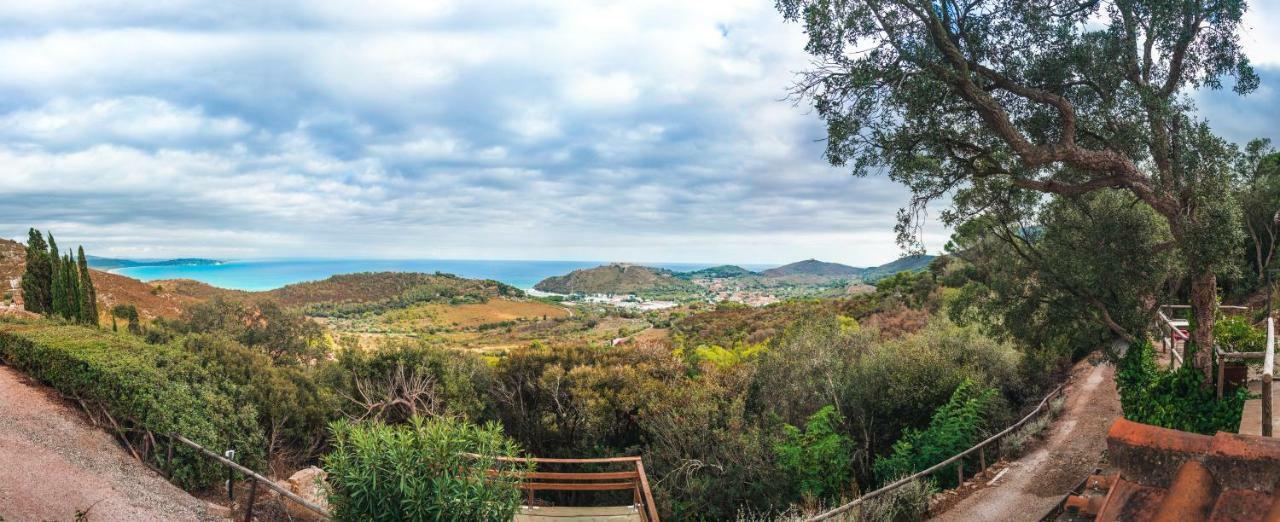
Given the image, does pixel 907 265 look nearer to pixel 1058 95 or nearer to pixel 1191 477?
pixel 1058 95

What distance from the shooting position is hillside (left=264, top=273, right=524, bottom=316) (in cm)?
11288

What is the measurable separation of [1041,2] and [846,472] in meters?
9.03

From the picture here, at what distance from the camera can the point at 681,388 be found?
15.1m

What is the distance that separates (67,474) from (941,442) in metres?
15.2

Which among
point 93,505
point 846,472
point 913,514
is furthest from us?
point 846,472

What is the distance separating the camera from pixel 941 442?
497 inches

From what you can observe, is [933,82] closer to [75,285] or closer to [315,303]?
[75,285]

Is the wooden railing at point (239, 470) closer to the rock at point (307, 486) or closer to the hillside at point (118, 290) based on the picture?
the rock at point (307, 486)

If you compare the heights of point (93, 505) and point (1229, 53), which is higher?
point (1229, 53)

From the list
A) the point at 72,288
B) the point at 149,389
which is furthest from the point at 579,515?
the point at 72,288

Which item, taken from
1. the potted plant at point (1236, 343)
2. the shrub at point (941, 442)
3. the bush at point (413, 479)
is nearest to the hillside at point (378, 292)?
the shrub at point (941, 442)

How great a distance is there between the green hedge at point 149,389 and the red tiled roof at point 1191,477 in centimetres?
1363

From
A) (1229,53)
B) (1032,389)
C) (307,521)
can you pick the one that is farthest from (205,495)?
(1032,389)

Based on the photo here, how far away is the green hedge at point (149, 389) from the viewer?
38.2 ft
